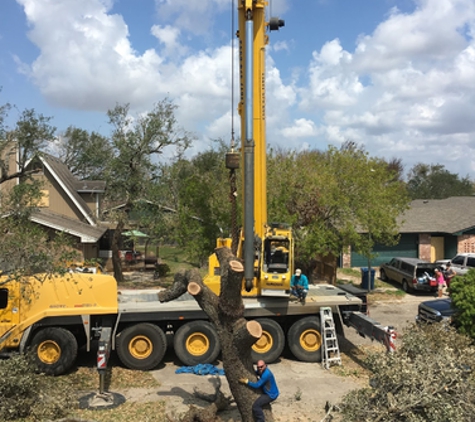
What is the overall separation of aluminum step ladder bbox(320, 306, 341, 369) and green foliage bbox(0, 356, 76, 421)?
20.6ft

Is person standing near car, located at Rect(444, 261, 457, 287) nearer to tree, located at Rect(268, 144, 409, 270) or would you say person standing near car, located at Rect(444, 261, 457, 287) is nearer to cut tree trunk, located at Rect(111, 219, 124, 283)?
tree, located at Rect(268, 144, 409, 270)

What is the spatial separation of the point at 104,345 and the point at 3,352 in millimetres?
2580

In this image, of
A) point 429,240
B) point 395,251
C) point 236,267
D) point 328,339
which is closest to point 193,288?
point 236,267

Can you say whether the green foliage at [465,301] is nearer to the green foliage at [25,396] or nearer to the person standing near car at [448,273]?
the green foliage at [25,396]

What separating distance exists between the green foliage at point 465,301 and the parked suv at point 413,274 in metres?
9.80

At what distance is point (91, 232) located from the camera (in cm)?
2269

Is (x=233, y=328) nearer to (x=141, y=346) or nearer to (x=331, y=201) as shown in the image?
(x=141, y=346)

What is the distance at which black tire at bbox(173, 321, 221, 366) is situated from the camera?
487 inches

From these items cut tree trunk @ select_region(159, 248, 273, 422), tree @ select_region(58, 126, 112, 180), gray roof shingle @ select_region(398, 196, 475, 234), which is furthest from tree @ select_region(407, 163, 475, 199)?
cut tree trunk @ select_region(159, 248, 273, 422)

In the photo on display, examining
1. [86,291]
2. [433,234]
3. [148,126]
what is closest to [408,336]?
[86,291]

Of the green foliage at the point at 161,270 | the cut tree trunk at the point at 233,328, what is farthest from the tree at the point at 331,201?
the green foliage at the point at 161,270

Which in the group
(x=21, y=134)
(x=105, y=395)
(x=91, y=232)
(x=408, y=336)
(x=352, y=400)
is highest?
(x=21, y=134)

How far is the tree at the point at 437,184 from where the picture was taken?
6544 cm

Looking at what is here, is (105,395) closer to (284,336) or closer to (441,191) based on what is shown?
(284,336)
